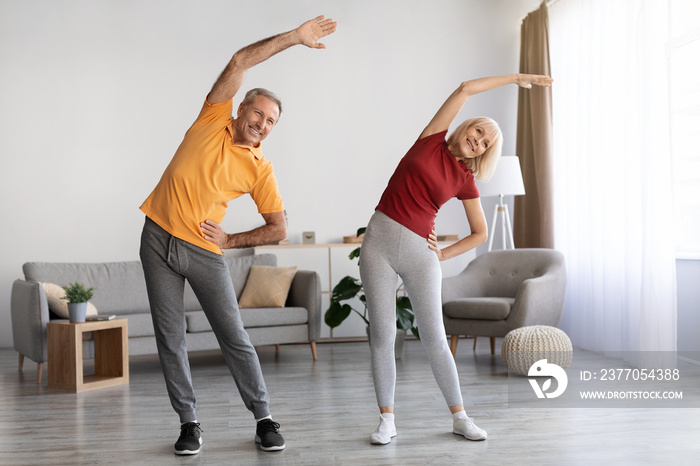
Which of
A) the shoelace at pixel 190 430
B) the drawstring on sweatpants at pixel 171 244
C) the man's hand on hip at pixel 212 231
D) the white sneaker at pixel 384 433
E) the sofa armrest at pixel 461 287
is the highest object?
the man's hand on hip at pixel 212 231

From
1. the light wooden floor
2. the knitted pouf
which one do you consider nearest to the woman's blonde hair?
the light wooden floor

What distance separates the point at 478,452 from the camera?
8.33 feet

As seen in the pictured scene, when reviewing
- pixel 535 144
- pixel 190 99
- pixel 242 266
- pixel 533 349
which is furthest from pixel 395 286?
Answer: pixel 190 99

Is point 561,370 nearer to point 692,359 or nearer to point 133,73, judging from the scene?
point 692,359

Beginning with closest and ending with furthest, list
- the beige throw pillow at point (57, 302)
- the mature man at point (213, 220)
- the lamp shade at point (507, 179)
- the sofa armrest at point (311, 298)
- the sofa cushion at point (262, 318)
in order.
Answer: the mature man at point (213, 220) → the beige throw pillow at point (57, 302) → the sofa cushion at point (262, 318) → the sofa armrest at point (311, 298) → the lamp shade at point (507, 179)

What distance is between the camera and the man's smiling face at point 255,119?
2.45 m

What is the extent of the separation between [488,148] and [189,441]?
1.58 metres

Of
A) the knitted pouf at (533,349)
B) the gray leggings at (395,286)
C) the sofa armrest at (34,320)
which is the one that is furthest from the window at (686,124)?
the sofa armrest at (34,320)

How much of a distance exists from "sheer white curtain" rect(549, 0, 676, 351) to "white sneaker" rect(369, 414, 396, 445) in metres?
2.25

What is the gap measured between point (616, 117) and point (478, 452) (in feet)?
10.2

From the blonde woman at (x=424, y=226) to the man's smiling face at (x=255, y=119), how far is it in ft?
1.69

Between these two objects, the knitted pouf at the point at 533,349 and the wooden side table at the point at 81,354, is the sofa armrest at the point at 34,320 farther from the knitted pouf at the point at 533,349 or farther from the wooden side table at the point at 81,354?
the knitted pouf at the point at 533,349

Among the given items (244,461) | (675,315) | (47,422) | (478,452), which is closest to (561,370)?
(675,315)

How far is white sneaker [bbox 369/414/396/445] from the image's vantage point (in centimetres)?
267
